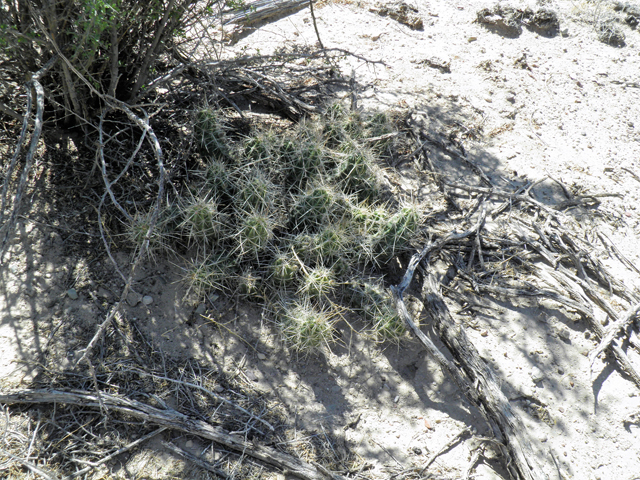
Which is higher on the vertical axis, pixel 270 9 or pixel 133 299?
pixel 270 9

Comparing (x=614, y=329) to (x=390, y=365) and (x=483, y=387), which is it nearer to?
(x=483, y=387)

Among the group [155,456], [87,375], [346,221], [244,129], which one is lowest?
[155,456]

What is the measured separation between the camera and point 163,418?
2.38 m

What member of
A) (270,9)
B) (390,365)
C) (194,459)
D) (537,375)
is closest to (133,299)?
(194,459)

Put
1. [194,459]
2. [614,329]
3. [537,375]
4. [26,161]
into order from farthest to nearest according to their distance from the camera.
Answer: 1. [614,329]
2. [537,375]
3. [194,459]
4. [26,161]

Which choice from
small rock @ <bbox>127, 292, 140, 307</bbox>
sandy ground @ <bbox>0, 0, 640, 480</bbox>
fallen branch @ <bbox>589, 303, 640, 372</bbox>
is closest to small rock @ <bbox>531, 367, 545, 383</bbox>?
sandy ground @ <bbox>0, 0, 640, 480</bbox>

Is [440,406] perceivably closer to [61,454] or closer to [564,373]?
[564,373]

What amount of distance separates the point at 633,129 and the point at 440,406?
11.9 ft

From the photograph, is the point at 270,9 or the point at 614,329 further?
the point at 270,9

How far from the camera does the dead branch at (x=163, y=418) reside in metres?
2.35

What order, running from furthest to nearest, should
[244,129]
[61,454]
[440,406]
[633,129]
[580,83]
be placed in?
[580,83] < [633,129] < [244,129] < [440,406] < [61,454]

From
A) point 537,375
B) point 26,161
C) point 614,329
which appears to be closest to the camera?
point 26,161

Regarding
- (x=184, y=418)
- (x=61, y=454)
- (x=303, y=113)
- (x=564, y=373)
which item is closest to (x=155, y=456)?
(x=184, y=418)

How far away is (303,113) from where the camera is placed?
→ 13.0 feet
